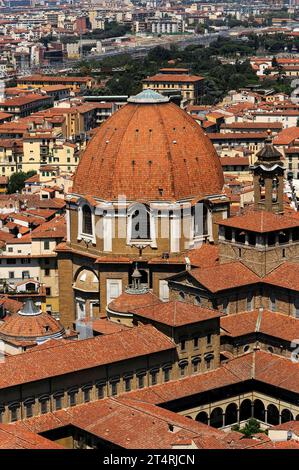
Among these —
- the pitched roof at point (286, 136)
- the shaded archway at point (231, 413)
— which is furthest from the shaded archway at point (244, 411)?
the pitched roof at point (286, 136)

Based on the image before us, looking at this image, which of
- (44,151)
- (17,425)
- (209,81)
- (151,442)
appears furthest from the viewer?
(209,81)

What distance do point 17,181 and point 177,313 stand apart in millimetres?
41166

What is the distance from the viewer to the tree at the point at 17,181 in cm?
7591

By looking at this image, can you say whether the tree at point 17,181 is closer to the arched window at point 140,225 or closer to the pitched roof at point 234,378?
the arched window at point 140,225

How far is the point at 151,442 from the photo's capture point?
30578 millimetres

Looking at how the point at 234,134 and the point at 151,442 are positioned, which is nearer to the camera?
the point at 151,442

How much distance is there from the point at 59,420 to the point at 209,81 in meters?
89.7

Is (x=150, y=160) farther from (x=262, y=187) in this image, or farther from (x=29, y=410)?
(x=29, y=410)

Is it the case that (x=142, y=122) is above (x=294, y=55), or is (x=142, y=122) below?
above

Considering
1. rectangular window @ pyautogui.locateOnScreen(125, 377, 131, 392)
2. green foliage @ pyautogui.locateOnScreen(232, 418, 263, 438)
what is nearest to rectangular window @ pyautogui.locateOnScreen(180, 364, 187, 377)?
rectangular window @ pyautogui.locateOnScreen(125, 377, 131, 392)

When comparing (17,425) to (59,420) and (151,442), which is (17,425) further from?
(151,442)

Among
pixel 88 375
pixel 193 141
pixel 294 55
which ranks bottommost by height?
pixel 294 55

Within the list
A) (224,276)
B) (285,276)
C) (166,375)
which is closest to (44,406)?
(166,375)

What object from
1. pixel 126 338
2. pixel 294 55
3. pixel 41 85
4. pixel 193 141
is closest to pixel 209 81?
pixel 41 85
